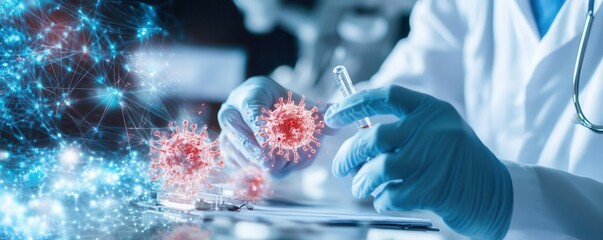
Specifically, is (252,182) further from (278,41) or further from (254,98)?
(278,41)

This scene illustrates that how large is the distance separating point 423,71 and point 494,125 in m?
0.25

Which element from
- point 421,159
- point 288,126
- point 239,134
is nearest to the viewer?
point 421,159

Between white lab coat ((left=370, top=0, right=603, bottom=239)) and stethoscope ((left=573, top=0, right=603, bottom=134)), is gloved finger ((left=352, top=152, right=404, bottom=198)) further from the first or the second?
stethoscope ((left=573, top=0, right=603, bottom=134))

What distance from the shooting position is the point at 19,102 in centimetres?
161

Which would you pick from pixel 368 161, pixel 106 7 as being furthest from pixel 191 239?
pixel 106 7

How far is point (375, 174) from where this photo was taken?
0.75 meters

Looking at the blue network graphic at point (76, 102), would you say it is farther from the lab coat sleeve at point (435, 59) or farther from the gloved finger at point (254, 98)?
the lab coat sleeve at point (435, 59)

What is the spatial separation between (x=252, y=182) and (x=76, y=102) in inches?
35.6

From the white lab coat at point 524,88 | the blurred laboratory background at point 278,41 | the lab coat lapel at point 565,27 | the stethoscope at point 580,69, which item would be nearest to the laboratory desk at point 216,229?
the white lab coat at point 524,88

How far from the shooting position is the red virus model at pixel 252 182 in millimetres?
1184

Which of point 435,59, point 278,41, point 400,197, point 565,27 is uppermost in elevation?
point 278,41

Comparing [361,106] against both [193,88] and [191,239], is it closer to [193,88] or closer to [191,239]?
[191,239]

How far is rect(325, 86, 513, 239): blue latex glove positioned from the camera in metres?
0.74

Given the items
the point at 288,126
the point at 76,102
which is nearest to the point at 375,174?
the point at 288,126
